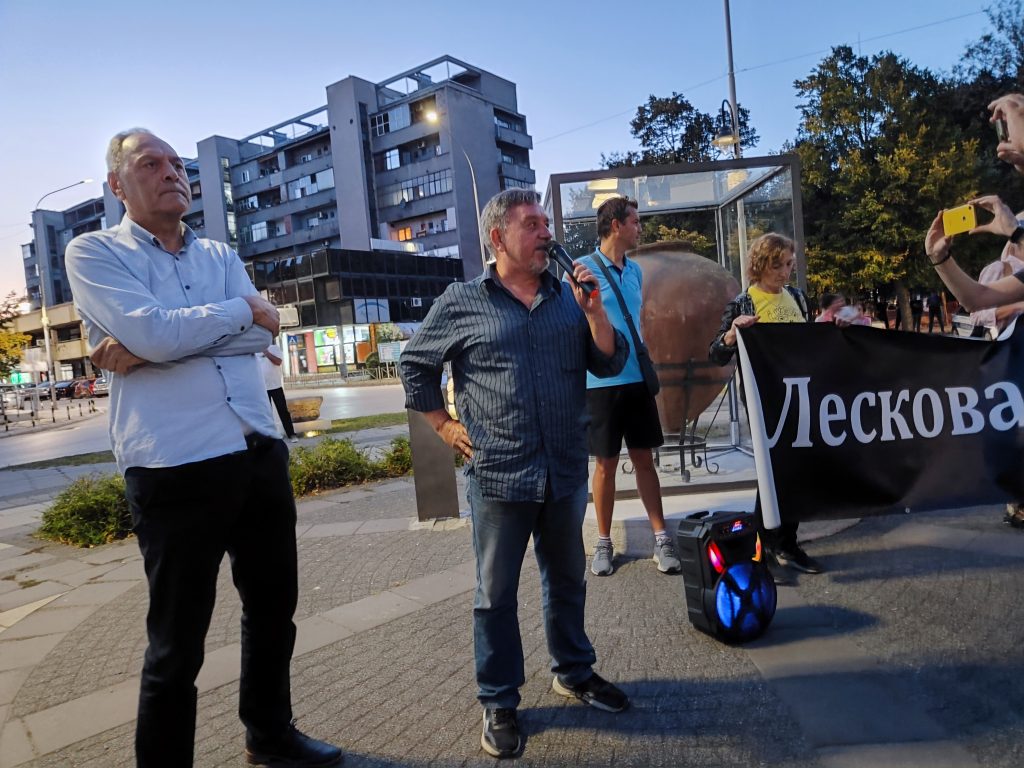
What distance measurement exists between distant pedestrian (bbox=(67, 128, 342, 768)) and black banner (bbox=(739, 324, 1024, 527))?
2273 millimetres

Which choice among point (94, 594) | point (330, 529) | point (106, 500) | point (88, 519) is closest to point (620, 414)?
point (330, 529)

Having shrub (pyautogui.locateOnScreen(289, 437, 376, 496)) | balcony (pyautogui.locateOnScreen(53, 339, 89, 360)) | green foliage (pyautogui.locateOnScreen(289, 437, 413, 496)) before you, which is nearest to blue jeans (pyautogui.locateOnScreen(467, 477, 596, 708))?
green foliage (pyautogui.locateOnScreen(289, 437, 413, 496))

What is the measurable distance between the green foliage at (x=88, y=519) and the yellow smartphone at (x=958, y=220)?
6.87m

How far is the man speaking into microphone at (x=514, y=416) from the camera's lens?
264 centimetres

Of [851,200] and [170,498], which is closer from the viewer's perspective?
[170,498]

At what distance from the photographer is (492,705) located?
2656mm

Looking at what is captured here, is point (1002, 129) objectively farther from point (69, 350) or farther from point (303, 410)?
point (69, 350)

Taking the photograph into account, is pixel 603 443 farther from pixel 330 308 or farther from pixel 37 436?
pixel 330 308

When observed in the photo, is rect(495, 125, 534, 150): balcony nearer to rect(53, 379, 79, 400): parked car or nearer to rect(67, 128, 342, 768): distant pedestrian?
rect(53, 379, 79, 400): parked car

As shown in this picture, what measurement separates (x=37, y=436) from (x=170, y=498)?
79.9ft

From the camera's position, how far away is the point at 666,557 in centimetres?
441

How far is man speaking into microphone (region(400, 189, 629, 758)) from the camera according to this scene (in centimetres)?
264

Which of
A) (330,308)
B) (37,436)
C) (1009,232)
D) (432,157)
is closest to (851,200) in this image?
(1009,232)

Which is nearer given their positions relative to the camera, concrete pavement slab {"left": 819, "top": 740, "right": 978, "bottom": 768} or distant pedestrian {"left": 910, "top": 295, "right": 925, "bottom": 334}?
concrete pavement slab {"left": 819, "top": 740, "right": 978, "bottom": 768}
